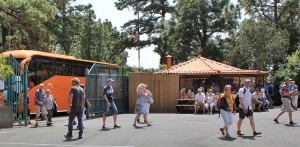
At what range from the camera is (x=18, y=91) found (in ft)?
54.1

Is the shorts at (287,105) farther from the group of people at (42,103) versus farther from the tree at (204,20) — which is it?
the tree at (204,20)

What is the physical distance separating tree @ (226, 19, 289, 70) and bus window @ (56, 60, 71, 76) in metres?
17.7

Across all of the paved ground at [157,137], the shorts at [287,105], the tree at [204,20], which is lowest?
the paved ground at [157,137]

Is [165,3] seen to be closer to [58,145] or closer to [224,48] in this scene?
[224,48]

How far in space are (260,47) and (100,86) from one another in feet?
63.3

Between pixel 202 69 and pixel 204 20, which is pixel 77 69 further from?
pixel 204 20

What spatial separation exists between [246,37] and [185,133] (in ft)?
84.0

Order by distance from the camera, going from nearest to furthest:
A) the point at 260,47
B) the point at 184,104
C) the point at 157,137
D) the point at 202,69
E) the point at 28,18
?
1. the point at 157,137
2. the point at 184,104
3. the point at 202,69
4. the point at 28,18
5. the point at 260,47

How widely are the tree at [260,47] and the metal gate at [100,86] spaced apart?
15.6m

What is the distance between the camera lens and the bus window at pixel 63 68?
23981 mm

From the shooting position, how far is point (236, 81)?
28094mm

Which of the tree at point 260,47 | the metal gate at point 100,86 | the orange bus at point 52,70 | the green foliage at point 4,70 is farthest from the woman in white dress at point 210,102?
the tree at point 260,47

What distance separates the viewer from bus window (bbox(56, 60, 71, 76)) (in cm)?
2398

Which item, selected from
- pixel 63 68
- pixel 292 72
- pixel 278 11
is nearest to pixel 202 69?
pixel 292 72
